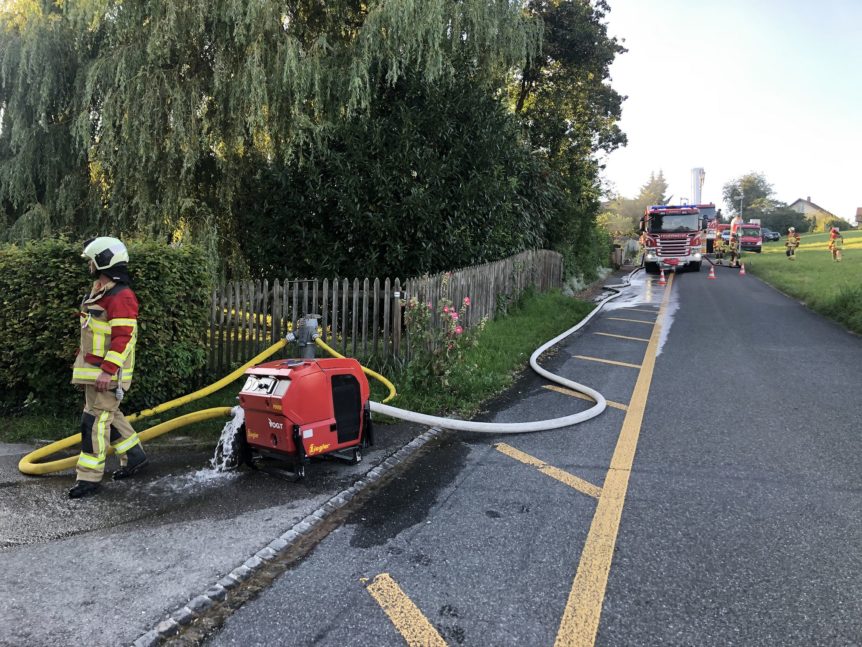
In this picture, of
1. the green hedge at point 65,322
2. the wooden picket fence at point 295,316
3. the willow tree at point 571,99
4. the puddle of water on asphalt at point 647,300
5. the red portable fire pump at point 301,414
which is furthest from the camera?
the willow tree at point 571,99

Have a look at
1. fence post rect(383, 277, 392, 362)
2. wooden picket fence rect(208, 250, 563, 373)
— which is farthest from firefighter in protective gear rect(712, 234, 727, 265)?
fence post rect(383, 277, 392, 362)

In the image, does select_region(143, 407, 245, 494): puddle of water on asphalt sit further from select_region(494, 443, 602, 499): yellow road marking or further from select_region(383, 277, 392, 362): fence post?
select_region(383, 277, 392, 362): fence post

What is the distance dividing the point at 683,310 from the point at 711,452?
9795 millimetres

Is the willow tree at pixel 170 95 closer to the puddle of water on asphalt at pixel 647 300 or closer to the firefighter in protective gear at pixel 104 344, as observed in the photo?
the firefighter in protective gear at pixel 104 344

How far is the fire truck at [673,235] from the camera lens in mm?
24031

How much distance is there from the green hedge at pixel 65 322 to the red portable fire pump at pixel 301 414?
69.7 inches

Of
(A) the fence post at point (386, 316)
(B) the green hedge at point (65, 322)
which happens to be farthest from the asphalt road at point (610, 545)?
(B) the green hedge at point (65, 322)

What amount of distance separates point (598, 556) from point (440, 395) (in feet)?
10.8

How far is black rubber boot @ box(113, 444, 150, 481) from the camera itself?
424 cm

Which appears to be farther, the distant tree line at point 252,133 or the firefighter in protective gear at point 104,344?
the distant tree line at point 252,133

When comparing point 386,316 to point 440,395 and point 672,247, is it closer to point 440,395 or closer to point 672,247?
point 440,395

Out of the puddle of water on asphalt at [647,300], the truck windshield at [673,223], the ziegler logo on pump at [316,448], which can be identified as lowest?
the ziegler logo on pump at [316,448]

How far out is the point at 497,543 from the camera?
10.4 ft

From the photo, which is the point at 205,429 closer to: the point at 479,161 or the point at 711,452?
the point at 711,452
